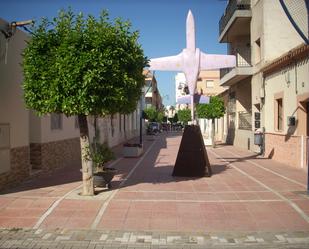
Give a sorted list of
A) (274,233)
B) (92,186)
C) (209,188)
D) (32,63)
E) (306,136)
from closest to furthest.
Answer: (274,233) < (32,63) < (92,186) < (209,188) < (306,136)

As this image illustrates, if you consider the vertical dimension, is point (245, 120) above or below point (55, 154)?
above

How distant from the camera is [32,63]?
30.1 ft

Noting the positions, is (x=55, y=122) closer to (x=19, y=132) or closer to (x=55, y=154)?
(x=55, y=154)

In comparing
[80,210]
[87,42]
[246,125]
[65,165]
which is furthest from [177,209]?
[246,125]

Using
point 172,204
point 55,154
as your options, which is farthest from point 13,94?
point 172,204

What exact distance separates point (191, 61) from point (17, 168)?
627 cm

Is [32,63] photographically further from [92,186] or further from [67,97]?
[92,186]

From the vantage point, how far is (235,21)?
78.3 feet

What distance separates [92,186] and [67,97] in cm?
223

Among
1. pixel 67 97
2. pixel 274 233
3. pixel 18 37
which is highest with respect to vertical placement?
pixel 18 37

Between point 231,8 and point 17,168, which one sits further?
point 231,8

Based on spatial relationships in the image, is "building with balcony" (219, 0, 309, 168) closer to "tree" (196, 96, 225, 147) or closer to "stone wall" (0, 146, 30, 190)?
"tree" (196, 96, 225, 147)

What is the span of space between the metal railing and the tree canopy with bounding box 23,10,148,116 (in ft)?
52.5

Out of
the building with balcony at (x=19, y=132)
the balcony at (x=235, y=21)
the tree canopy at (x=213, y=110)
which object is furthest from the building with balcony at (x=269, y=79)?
the building with balcony at (x=19, y=132)
